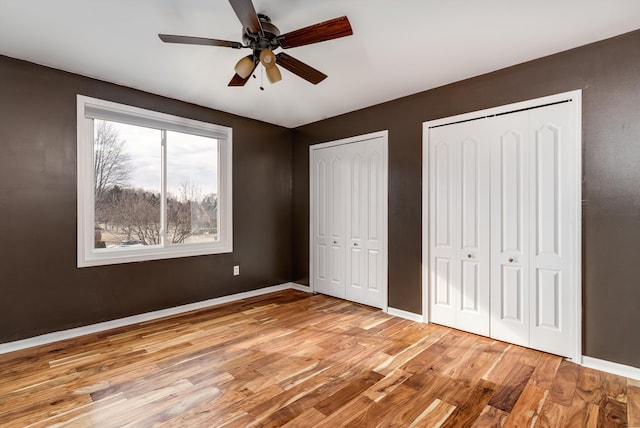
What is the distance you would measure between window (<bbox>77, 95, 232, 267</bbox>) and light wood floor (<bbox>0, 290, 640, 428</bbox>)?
0.98 m

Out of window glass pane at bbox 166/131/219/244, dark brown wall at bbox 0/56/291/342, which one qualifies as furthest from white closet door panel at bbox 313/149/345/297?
dark brown wall at bbox 0/56/291/342

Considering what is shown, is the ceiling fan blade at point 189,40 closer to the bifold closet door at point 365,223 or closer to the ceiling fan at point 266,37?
the ceiling fan at point 266,37

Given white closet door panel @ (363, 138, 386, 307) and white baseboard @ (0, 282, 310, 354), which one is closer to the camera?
white baseboard @ (0, 282, 310, 354)

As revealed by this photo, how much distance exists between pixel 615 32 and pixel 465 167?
56.3 inches

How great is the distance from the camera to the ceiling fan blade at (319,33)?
193 centimetres

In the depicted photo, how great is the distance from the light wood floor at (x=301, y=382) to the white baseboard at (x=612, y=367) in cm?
7

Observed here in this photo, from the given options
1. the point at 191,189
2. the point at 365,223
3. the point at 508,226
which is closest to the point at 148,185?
the point at 191,189

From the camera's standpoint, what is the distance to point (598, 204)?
8.29 ft

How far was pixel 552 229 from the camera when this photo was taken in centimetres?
272

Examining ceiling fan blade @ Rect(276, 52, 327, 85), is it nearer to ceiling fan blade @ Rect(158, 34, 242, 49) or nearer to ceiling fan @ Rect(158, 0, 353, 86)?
ceiling fan @ Rect(158, 0, 353, 86)

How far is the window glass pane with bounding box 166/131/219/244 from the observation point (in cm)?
391

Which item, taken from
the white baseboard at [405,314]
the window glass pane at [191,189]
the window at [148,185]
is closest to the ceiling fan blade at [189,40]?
the window at [148,185]

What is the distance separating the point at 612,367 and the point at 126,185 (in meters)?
4.74

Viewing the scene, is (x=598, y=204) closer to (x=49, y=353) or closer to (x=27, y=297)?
(x=49, y=353)
